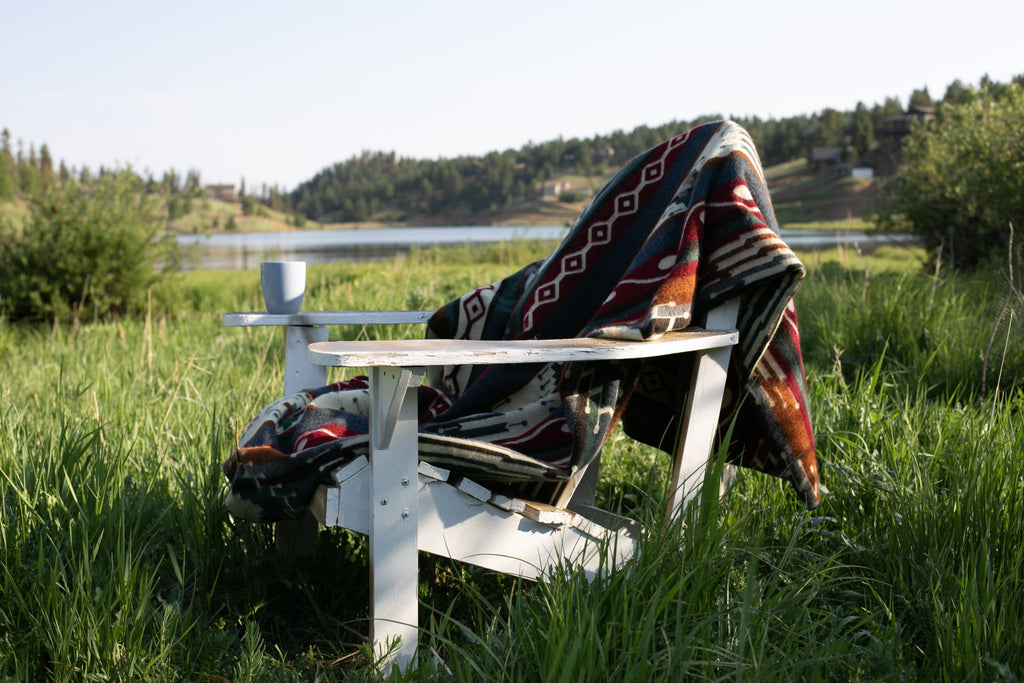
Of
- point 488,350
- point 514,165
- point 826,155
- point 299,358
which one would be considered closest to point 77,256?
point 299,358

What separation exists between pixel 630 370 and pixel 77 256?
6.93 meters

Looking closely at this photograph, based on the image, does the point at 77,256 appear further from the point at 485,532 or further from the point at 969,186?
the point at 969,186

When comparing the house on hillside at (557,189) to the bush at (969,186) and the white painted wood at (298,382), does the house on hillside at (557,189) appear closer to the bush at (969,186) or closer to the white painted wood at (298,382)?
the bush at (969,186)

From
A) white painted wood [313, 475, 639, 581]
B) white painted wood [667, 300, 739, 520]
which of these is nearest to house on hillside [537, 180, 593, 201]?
white painted wood [667, 300, 739, 520]

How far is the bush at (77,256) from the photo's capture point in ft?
22.6

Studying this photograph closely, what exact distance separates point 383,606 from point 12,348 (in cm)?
441

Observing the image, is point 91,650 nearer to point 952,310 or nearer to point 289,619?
point 289,619

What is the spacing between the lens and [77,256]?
700 centimetres

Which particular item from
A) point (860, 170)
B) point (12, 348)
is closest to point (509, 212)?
point (860, 170)

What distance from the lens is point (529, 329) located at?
2.03 meters

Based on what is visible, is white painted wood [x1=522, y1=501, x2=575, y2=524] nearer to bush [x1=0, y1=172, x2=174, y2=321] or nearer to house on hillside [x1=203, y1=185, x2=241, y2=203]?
bush [x1=0, y1=172, x2=174, y2=321]

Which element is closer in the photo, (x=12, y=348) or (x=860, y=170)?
(x=12, y=348)

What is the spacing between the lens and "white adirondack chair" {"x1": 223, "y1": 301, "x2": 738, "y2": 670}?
49.0 inches

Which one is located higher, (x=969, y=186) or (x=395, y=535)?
Result: (x=969, y=186)
